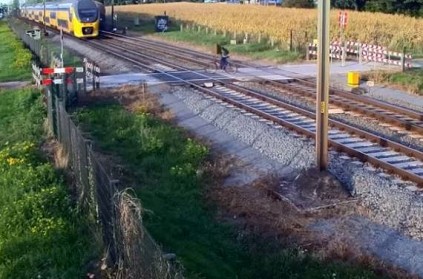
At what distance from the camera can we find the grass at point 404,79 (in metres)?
24.3

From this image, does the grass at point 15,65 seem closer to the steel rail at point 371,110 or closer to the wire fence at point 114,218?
the steel rail at point 371,110

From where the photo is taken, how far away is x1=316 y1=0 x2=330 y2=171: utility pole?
1271 cm

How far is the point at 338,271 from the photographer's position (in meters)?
8.84

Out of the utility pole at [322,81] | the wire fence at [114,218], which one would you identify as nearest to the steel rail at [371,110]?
the utility pole at [322,81]

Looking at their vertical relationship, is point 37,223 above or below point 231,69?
above

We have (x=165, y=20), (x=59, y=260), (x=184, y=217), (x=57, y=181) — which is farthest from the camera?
(x=165, y=20)

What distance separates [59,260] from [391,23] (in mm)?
37703

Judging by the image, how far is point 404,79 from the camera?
26.0m

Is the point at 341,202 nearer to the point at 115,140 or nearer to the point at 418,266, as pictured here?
the point at 418,266

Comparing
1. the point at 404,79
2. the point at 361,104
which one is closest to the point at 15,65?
the point at 404,79

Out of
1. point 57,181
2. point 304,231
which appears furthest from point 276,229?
point 57,181

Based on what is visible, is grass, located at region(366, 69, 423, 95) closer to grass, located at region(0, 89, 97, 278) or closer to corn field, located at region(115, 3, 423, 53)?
corn field, located at region(115, 3, 423, 53)

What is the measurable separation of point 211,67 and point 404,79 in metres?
9.70

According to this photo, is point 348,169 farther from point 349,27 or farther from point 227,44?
point 349,27
